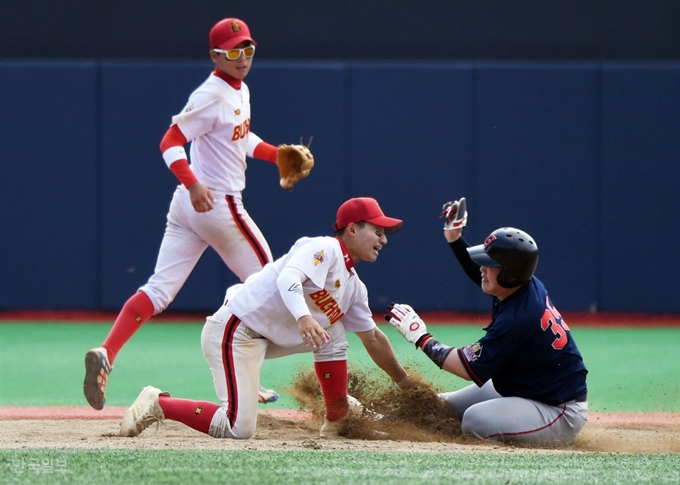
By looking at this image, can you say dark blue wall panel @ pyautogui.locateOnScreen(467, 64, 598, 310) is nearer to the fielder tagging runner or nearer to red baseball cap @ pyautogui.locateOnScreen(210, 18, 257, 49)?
red baseball cap @ pyautogui.locateOnScreen(210, 18, 257, 49)

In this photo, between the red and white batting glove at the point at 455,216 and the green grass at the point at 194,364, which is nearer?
the red and white batting glove at the point at 455,216

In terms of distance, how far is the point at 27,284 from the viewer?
1010cm

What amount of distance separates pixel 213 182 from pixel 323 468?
2.43 m

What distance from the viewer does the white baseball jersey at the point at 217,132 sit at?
18.9 feet

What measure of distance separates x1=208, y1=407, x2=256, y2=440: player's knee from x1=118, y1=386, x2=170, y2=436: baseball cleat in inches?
10.4

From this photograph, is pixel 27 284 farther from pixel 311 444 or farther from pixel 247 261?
pixel 311 444

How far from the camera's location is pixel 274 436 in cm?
497

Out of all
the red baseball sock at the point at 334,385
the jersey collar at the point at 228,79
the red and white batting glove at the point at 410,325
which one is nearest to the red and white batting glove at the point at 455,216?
the red and white batting glove at the point at 410,325

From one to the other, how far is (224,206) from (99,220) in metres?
4.55

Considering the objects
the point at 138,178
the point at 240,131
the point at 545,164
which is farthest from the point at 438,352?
the point at 138,178

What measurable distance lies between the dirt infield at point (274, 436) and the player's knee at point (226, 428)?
56 mm

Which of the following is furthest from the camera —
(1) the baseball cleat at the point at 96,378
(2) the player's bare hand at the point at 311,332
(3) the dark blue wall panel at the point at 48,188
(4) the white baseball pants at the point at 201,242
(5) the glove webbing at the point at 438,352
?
(3) the dark blue wall panel at the point at 48,188

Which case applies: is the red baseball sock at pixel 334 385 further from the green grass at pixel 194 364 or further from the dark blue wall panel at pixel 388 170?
the dark blue wall panel at pixel 388 170

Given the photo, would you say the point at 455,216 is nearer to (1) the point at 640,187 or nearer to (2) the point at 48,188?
(1) the point at 640,187
